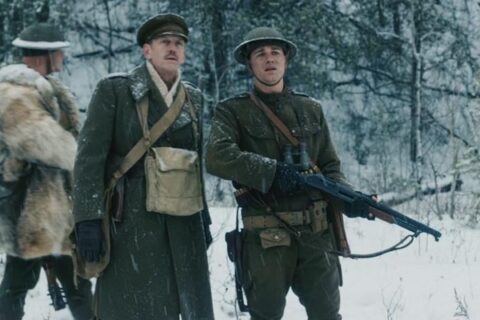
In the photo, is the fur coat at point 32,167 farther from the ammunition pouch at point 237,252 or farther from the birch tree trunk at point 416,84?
the birch tree trunk at point 416,84

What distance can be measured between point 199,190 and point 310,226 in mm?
618

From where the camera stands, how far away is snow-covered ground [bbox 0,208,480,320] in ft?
16.6

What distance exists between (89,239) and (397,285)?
2922 millimetres

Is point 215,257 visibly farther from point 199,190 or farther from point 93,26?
point 93,26

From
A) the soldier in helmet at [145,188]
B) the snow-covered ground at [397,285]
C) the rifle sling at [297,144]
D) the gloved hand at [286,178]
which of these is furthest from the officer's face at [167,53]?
the snow-covered ground at [397,285]

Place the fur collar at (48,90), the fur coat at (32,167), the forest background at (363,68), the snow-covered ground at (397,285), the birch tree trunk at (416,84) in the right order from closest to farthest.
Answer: the fur coat at (32,167), the fur collar at (48,90), the snow-covered ground at (397,285), the forest background at (363,68), the birch tree trunk at (416,84)

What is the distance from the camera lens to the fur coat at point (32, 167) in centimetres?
412

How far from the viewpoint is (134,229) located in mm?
3670

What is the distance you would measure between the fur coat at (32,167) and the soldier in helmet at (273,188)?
107 centimetres

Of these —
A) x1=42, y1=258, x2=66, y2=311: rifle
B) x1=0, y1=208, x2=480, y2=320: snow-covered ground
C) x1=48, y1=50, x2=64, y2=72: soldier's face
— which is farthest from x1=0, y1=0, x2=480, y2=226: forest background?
x1=48, y1=50, x2=64, y2=72: soldier's face

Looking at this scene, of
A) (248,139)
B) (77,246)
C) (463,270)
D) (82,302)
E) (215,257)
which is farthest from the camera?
(215,257)

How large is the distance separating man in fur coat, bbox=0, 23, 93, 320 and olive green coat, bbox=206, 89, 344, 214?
3.59ft

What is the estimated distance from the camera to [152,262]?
3689mm

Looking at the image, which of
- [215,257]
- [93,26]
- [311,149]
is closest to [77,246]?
[311,149]
